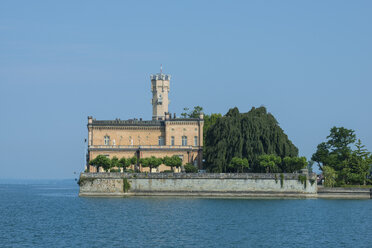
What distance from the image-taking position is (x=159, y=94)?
320 feet

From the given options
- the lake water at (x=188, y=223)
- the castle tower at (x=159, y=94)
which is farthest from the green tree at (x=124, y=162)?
the castle tower at (x=159, y=94)

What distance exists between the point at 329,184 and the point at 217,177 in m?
13.0

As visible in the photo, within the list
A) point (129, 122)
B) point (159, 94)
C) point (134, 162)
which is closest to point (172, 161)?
point (134, 162)

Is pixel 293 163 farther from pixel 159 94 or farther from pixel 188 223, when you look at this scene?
pixel 159 94

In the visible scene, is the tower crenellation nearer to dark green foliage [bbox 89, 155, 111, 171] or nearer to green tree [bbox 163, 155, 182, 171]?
green tree [bbox 163, 155, 182, 171]

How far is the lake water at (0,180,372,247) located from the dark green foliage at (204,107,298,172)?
23.9ft

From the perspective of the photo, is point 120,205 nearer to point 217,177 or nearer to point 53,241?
point 217,177

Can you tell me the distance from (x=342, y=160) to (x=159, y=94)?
1133 inches

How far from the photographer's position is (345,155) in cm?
8000

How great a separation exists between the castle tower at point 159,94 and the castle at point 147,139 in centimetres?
1102

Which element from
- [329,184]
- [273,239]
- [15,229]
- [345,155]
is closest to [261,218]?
[273,239]

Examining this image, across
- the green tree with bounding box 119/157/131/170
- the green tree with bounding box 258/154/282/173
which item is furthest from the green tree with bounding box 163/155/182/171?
the green tree with bounding box 258/154/282/173

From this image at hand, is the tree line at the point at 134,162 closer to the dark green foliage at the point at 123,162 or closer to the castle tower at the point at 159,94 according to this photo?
the dark green foliage at the point at 123,162

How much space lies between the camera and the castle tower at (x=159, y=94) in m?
97.1
